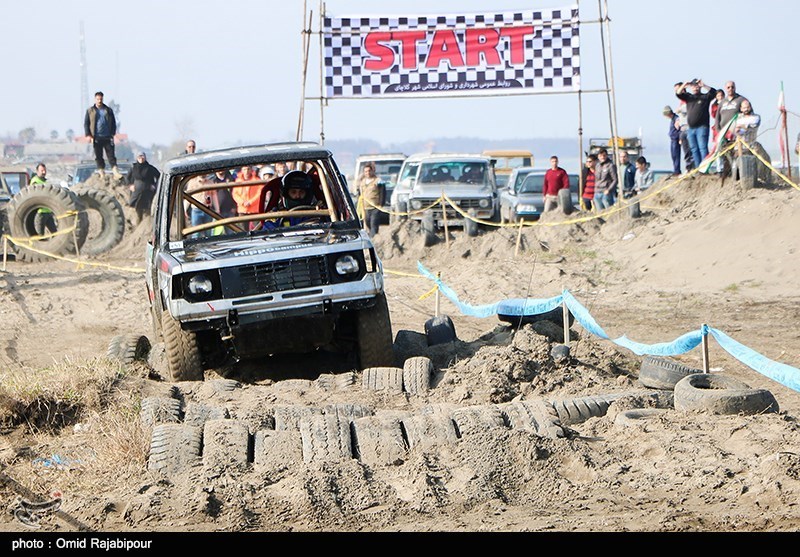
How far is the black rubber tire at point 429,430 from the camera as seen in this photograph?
6156 mm

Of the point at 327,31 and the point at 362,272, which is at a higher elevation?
the point at 327,31

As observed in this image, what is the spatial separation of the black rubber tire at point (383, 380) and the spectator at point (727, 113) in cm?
1153

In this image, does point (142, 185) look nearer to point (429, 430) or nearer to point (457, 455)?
point (429, 430)

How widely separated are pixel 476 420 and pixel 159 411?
192cm

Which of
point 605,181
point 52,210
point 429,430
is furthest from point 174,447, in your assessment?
point 52,210

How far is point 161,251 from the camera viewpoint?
347 inches

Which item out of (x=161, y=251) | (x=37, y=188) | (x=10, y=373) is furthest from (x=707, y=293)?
(x=37, y=188)

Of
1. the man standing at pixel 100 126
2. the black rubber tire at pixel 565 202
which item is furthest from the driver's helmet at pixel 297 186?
the man standing at pixel 100 126

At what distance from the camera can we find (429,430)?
6.29m

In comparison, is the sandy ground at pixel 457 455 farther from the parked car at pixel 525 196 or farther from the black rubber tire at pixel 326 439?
the parked car at pixel 525 196
